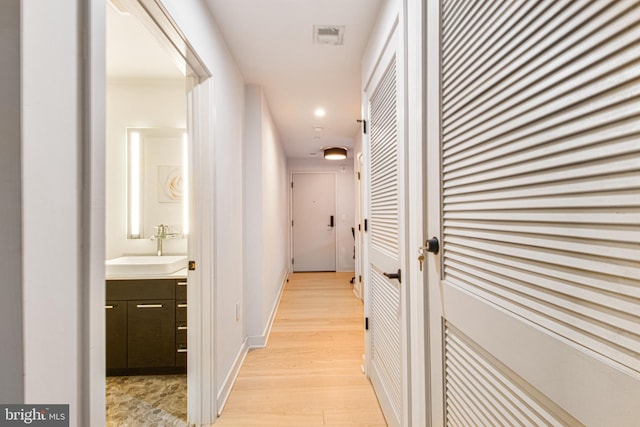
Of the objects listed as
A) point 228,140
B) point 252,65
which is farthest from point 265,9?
point 228,140

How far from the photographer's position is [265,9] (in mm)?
1606

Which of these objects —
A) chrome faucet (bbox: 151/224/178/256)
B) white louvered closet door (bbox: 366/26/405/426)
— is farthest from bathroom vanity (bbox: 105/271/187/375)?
white louvered closet door (bbox: 366/26/405/426)

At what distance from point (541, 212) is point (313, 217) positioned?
5.17m

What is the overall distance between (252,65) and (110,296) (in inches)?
80.7

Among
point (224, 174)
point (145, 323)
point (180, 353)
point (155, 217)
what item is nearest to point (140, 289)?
point (145, 323)

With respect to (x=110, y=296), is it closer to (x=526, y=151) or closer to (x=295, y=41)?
(x=295, y=41)

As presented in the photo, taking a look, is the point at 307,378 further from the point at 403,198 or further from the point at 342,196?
the point at 342,196

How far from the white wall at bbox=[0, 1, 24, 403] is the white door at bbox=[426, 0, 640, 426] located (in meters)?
1.01

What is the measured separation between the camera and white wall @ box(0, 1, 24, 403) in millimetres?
532

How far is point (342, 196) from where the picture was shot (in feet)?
18.6

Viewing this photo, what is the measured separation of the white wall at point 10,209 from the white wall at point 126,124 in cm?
200

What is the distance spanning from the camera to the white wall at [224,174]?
1479 millimetres

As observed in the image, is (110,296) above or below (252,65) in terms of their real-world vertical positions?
below

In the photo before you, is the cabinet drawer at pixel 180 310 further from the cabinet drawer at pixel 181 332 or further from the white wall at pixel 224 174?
the white wall at pixel 224 174
